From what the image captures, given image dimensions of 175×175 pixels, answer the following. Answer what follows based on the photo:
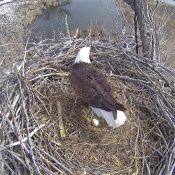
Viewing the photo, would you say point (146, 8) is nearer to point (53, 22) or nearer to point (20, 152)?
point (20, 152)

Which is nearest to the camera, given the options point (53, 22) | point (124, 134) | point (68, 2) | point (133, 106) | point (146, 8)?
point (124, 134)

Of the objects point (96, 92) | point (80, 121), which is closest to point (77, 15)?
point (80, 121)

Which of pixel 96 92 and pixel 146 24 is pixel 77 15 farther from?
pixel 96 92

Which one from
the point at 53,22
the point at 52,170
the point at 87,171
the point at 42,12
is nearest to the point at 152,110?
the point at 87,171

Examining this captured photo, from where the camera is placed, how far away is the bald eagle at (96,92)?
10.5ft

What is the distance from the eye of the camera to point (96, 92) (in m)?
3.33

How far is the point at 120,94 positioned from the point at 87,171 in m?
0.94

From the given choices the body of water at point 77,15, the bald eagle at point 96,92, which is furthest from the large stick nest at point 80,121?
the body of water at point 77,15

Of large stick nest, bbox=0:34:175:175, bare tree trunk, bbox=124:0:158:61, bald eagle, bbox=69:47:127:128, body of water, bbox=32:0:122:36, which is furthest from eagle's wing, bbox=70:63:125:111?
body of water, bbox=32:0:122:36

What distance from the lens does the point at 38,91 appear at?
3631 millimetres

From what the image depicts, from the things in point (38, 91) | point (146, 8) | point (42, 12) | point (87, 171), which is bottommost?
point (42, 12)

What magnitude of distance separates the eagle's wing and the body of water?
6686 millimetres

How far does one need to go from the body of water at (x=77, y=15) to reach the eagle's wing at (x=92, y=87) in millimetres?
6686

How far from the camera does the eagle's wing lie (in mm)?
3209
